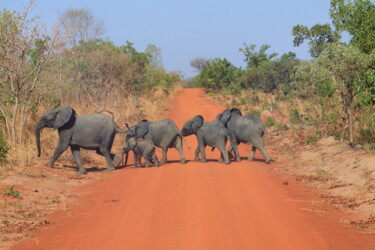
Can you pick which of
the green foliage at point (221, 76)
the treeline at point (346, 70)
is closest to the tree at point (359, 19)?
the treeline at point (346, 70)

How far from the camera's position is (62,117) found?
45.0 ft

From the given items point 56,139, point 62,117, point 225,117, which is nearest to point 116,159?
point 62,117

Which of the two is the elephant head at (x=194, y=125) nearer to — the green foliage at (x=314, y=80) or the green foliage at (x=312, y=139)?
the green foliage at (x=314, y=80)

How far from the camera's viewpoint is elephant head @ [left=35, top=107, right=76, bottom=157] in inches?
538

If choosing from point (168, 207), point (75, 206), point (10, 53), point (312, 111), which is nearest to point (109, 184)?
point (75, 206)

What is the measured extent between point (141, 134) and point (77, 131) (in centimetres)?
163

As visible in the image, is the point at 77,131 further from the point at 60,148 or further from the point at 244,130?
the point at 244,130

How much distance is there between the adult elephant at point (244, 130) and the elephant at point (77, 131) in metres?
3.12

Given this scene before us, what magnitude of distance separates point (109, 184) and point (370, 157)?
18.9ft

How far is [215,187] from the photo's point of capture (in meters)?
11.0

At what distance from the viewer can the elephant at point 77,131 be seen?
1372 centimetres

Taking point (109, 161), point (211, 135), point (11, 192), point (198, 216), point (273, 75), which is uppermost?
point (273, 75)

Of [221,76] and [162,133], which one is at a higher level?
[221,76]

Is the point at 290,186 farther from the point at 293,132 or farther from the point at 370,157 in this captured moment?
the point at 293,132
